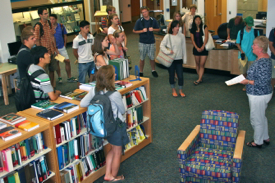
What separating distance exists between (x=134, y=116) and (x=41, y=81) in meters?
1.45

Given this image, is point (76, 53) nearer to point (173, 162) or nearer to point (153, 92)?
point (153, 92)

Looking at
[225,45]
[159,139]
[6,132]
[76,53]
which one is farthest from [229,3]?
[6,132]

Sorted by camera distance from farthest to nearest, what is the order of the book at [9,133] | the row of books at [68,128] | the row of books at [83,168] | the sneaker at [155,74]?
the sneaker at [155,74]
the row of books at [83,168]
the row of books at [68,128]
the book at [9,133]

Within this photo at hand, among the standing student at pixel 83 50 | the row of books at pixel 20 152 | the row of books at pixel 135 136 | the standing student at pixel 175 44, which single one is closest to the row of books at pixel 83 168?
the row of books at pixel 20 152

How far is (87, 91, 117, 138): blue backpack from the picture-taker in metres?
3.64

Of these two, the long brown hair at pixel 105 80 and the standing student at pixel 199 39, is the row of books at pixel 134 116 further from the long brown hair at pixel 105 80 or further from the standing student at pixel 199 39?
the standing student at pixel 199 39

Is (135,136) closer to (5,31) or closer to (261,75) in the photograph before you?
(261,75)

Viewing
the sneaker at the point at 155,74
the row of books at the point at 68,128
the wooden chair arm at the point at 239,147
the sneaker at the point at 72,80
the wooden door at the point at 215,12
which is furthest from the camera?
the wooden door at the point at 215,12

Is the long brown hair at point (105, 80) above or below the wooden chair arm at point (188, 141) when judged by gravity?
above

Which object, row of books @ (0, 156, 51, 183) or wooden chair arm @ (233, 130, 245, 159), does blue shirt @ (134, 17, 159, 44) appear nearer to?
wooden chair arm @ (233, 130, 245, 159)

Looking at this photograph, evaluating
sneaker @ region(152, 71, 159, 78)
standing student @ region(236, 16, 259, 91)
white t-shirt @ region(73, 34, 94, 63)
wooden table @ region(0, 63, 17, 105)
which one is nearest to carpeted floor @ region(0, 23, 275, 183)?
sneaker @ region(152, 71, 159, 78)

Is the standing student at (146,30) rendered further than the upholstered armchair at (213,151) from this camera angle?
Yes

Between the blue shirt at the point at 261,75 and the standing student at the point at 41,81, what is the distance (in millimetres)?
2626

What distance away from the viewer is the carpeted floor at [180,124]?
4.37m
